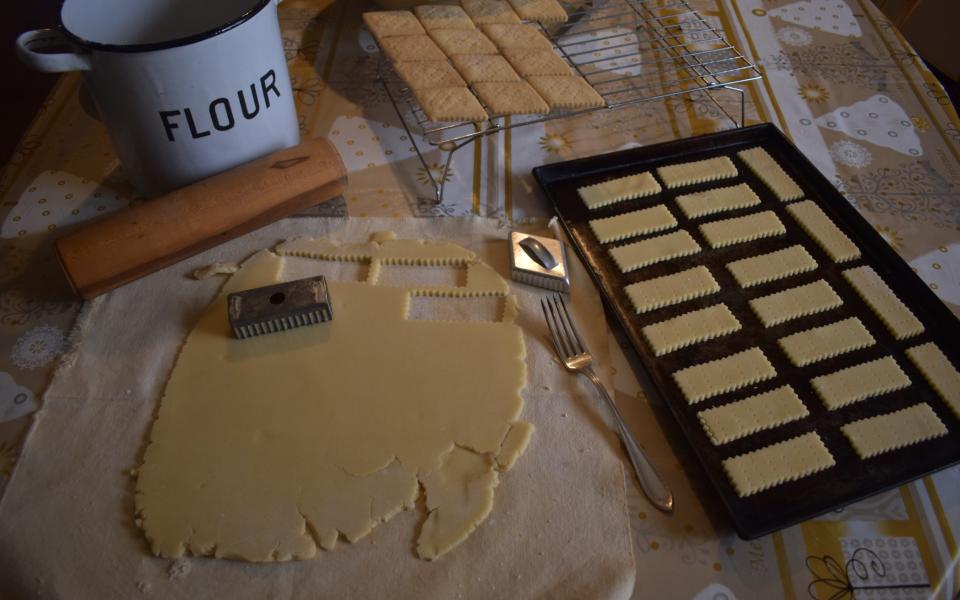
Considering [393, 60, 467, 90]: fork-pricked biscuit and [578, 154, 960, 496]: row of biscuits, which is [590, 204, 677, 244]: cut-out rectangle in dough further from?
[393, 60, 467, 90]: fork-pricked biscuit

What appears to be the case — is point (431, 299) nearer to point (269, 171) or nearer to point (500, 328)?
point (500, 328)

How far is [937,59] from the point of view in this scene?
7.18 feet

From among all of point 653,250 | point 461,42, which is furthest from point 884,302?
point 461,42

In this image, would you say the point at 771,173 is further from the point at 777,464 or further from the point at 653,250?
the point at 777,464

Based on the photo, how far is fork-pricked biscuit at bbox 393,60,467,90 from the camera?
3.46ft

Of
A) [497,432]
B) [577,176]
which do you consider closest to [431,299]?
[497,432]

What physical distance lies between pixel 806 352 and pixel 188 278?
0.91m

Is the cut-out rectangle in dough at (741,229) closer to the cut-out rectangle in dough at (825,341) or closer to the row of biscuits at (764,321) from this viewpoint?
the row of biscuits at (764,321)

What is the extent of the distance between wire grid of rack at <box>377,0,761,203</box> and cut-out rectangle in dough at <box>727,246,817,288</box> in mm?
361

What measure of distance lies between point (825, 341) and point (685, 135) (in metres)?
0.54

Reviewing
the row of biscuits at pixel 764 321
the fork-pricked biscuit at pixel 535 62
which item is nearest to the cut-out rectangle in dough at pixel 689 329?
the row of biscuits at pixel 764 321

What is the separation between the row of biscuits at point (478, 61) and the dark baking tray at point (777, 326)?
133 mm

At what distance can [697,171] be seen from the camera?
1.11 metres

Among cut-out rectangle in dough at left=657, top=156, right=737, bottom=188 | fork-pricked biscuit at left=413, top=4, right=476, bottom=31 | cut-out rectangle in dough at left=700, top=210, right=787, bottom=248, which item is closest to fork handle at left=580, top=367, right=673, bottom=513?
cut-out rectangle in dough at left=700, top=210, right=787, bottom=248
